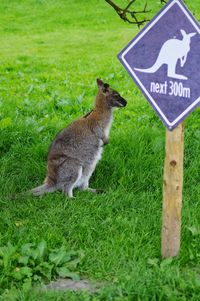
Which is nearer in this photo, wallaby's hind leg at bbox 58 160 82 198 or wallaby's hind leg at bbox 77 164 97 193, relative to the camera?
wallaby's hind leg at bbox 58 160 82 198

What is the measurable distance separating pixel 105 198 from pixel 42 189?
601 mm

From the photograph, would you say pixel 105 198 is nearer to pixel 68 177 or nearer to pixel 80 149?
pixel 68 177

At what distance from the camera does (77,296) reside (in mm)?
3943

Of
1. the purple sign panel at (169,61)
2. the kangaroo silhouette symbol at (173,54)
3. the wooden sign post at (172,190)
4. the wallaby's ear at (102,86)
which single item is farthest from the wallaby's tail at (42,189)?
the kangaroo silhouette symbol at (173,54)

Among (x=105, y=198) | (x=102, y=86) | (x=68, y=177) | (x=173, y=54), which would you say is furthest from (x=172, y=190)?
(x=102, y=86)

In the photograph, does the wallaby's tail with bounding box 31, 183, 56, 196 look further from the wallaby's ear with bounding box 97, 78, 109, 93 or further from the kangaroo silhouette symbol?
the kangaroo silhouette symbol

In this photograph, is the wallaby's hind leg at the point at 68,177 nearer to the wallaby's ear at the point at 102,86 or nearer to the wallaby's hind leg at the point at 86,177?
the wallaby's hind leg at the point at 86,177

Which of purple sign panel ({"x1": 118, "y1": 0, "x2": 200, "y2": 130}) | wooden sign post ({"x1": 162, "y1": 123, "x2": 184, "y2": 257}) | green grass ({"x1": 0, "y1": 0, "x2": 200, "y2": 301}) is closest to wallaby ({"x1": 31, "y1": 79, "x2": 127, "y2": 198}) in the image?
green grass ({"x1": 0, "y1": 0, "x2": 200, "y2": 301})

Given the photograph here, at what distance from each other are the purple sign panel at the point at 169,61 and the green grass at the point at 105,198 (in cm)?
100

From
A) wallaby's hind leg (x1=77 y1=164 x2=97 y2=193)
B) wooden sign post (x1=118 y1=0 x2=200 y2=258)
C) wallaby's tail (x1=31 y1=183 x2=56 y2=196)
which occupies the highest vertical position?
wooden sign post (x1=118 y1=0 x2=200 y2=258)

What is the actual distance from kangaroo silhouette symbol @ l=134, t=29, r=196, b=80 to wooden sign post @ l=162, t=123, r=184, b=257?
0.38m

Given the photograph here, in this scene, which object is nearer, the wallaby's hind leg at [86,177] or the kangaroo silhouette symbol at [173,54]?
the kangaroo silhouette symbol at [173,54]

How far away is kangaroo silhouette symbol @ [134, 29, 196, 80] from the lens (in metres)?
4.02

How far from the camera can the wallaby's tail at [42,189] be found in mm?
5582
